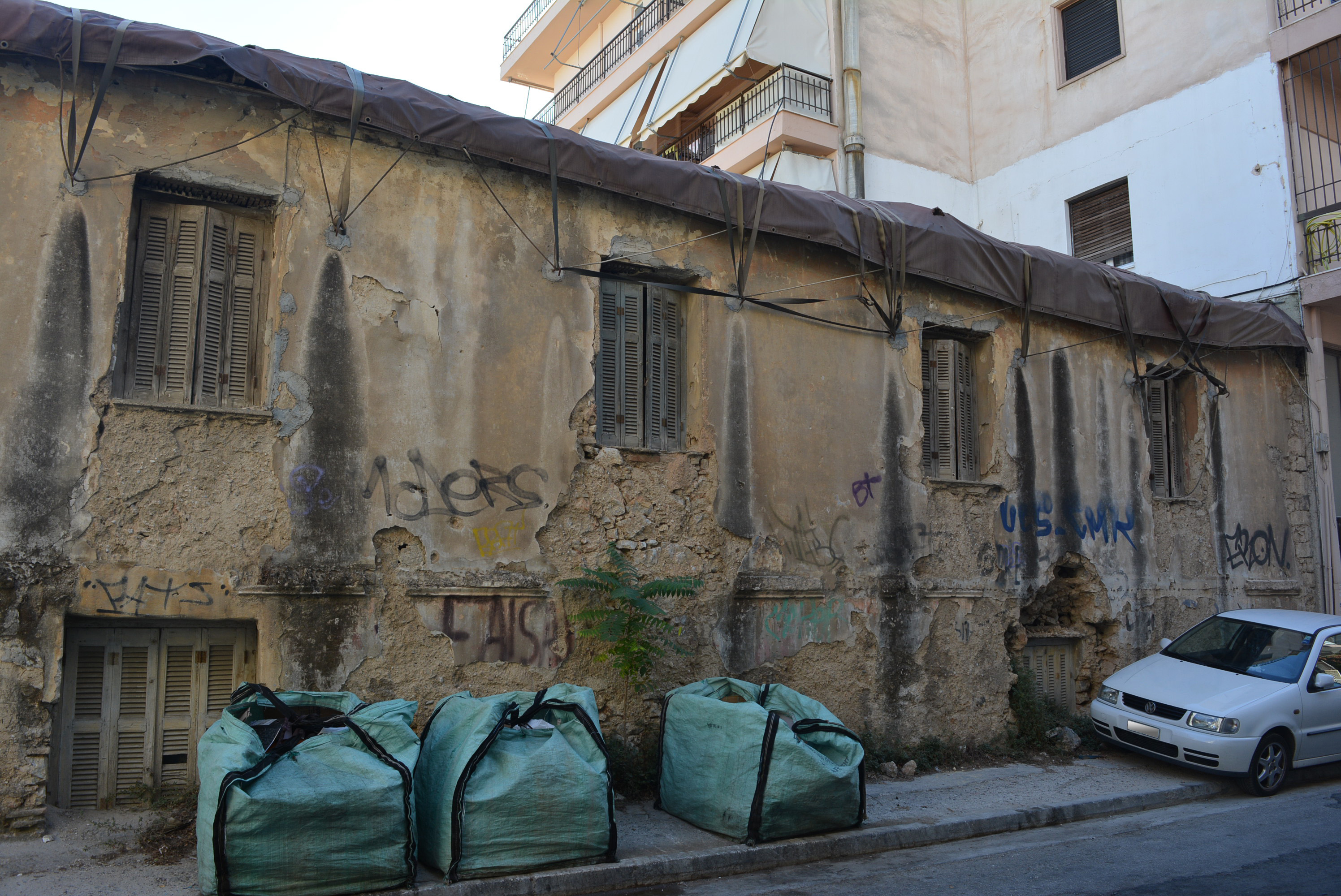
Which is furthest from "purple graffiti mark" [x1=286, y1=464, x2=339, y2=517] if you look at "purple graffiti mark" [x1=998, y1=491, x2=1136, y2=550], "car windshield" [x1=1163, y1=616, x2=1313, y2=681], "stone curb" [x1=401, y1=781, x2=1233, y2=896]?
"car windshield" [x1=1163, y1=616, x2=1313, y2=681]

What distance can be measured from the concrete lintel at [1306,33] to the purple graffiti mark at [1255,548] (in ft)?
20.7

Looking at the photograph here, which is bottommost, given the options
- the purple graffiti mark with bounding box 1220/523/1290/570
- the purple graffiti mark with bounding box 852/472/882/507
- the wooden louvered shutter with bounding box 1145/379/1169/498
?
the purple graffiti mark with bounding box 1220/523/1290/570

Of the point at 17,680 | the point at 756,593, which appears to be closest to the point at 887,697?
the point at 756,593

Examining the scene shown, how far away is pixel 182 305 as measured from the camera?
20.9 feet

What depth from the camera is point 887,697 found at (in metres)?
8.68

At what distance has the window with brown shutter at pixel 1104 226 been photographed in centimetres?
1509

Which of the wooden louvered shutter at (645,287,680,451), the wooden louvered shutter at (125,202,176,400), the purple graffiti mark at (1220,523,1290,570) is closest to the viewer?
the wooden louvered shutter at (125,202,176,400)

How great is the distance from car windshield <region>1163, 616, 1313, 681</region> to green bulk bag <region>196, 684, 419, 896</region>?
7.64 meters

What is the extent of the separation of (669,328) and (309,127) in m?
3.21

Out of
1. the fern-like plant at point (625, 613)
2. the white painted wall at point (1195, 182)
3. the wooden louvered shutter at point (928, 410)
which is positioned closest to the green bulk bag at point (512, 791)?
the fern-like plant at point (625, 613)

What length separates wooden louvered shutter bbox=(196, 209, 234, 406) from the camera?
6.37m

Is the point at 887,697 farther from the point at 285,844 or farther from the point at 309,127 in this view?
the point at 309,127

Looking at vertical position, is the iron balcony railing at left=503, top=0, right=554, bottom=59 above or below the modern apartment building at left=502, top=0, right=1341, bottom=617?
above

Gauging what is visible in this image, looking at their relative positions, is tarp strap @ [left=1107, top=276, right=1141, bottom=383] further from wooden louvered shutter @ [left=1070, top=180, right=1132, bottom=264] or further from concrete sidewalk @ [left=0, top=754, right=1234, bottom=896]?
concrete sidewalk @ [left=0, top=754, right=1234, bottom=896]
